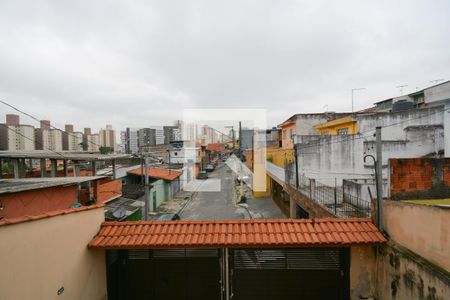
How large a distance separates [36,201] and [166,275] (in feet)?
17.3

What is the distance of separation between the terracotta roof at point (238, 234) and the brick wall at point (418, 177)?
311 cm

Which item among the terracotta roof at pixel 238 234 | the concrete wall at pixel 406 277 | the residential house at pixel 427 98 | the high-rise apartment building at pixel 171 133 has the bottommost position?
the concrete wall at pixel 406 277

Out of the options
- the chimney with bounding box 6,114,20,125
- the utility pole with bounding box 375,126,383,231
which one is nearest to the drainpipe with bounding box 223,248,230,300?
the utility pole with bounding box 375,126,383,231

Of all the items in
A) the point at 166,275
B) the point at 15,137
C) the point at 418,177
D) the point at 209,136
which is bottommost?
the point at 166,275

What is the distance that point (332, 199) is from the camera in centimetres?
1109

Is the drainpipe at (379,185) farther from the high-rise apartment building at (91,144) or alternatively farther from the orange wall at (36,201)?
the high-rise apartment building at (91,144)

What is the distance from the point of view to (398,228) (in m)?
5.12

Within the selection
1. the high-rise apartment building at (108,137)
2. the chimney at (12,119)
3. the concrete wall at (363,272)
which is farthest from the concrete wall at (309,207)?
the high-rise apartment building at (108,137)

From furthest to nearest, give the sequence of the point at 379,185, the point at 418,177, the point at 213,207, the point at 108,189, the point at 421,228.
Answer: the point at 213,207 → the point at 108,189 → the point at 418,177 → the point at 379,185 → the point at 421,228

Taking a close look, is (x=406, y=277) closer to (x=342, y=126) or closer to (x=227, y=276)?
(x=227, y=276)

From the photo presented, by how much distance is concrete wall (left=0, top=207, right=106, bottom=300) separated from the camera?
12.7 feet

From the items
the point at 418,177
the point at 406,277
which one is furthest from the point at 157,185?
the point at 406,277

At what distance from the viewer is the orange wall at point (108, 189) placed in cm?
1482

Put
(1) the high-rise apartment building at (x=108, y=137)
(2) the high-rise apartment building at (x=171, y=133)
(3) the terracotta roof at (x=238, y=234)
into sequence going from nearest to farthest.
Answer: (3) the terracotta roof at (x=238, y=234) → (1) the high-rise apartment building at (x=108, y=137) → (2) the high-rise apartment building at (x=171, y=133)
